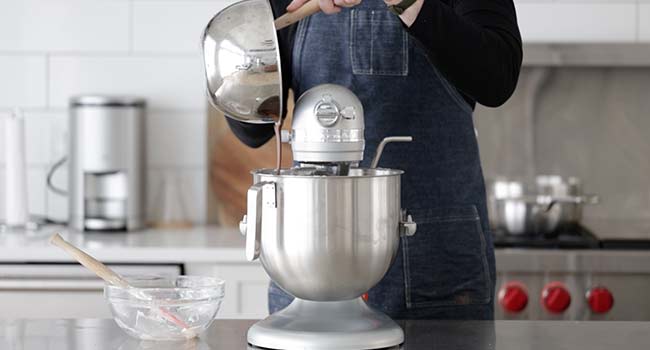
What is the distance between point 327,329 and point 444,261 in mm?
406

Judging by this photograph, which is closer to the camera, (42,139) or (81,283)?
(81,283)

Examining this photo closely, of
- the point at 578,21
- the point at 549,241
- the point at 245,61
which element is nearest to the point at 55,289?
the point at 549,241

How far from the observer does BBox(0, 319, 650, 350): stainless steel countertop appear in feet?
4.11

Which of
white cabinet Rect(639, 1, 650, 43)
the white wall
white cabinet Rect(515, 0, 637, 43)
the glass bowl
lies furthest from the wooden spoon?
white cabinet Rect(639, 1, 650, 43)

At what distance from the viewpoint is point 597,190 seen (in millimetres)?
2873

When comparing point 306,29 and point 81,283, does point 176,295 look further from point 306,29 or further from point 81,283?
point 81,283

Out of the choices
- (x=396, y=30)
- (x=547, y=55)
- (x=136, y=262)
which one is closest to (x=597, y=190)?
(x=547, y=55)

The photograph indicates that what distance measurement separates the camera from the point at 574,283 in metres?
2.41

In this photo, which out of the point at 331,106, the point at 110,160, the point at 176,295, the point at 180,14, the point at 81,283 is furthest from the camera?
the point at 180,14

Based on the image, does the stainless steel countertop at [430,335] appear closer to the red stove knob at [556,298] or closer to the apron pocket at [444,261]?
the apron pocket at [444,261]

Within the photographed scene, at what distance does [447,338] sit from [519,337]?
9cm

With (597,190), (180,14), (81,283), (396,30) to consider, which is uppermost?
(180,14)

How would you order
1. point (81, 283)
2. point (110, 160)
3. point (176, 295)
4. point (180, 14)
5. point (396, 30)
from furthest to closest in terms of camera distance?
point (180, 14), point (110, 160), point (81, 283), point (396, 30), point (176, 295)

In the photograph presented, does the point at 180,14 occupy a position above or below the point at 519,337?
above
